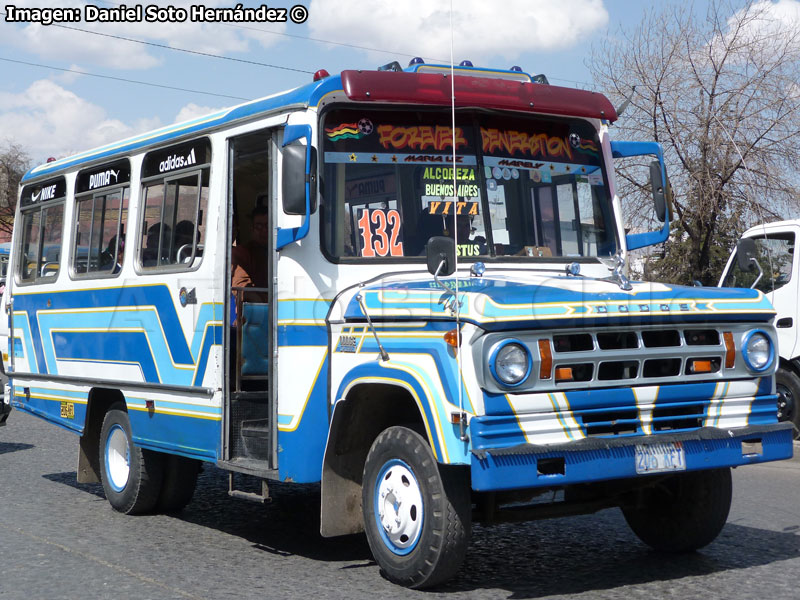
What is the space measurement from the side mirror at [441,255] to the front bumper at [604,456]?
103cm

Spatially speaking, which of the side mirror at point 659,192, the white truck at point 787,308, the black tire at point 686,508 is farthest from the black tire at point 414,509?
the white truck at point 787,308

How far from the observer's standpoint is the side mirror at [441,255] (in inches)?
232

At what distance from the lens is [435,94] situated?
6.74m

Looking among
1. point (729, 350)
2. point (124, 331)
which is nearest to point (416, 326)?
point (729, 350)

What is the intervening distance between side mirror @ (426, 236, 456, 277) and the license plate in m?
1.31

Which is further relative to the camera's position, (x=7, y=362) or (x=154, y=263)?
(x=7, y=362)

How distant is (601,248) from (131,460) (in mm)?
3859

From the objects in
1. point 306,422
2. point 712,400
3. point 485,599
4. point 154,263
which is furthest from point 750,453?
point 154,263

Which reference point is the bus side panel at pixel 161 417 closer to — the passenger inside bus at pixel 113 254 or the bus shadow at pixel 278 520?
the bus shadow at pixel 278 520

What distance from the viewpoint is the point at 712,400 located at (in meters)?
A: 6.06

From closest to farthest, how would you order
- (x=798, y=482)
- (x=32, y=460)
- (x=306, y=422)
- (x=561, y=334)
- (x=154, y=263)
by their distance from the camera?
(x=561, y=334) → (x=306, y=422) → (x=154, y=263) → (x=798, y=482) → (x=32, y=460)

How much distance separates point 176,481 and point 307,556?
1981mm

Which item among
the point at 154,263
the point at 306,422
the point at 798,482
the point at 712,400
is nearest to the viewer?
the point at 712,400

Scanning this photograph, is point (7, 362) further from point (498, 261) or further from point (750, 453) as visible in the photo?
point (750, 453)
